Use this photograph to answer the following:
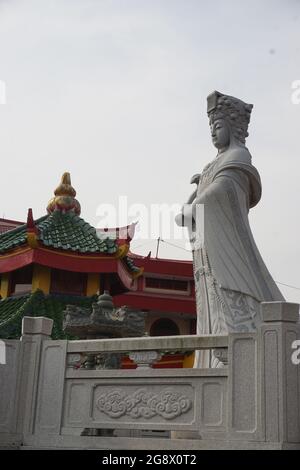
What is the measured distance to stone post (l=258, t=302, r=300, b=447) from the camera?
4.55 meters

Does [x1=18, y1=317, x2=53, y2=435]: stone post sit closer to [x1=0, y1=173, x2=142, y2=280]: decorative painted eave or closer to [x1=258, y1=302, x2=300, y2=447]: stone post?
[x1=258, y1=302, x2=300, y2=447]: stone post

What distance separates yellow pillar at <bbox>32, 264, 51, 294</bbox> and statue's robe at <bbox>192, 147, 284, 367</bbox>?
223 inches

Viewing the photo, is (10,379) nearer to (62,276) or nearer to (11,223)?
(62,276)

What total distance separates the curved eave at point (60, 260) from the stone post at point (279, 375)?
308 inches

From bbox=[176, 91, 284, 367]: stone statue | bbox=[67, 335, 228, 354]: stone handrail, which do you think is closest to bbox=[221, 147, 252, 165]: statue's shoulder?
bbox=[176, 91, 284, 367]: stone statue

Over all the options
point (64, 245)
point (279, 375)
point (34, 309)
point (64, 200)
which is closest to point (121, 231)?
point (64, 200)

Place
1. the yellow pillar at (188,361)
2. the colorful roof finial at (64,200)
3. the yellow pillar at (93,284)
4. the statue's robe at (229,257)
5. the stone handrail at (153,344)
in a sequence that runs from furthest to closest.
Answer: the yellow pillar at (188,361) < the colorful roof finial at (64,200) < the yellow pillar at (93,284) < the statue's robe at (229,257) < the stone handrail at (153,344)

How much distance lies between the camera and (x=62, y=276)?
12.7 metres

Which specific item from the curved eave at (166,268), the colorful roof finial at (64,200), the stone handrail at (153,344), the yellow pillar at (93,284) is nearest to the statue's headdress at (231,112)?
the stone handrail at (153,344)

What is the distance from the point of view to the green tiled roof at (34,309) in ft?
34.7

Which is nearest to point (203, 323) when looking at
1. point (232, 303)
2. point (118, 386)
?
point (232, 303)

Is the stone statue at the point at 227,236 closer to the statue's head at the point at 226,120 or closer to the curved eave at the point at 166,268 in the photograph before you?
the statue's head at the point at 226,120
